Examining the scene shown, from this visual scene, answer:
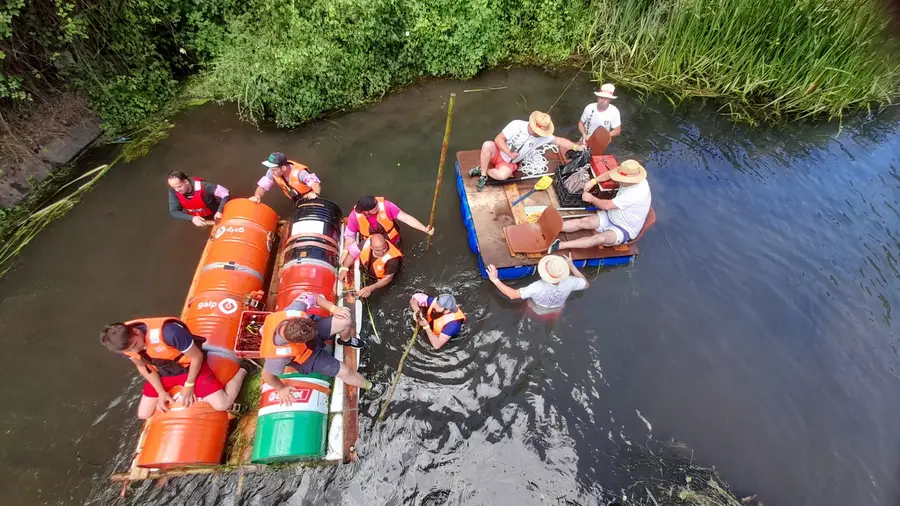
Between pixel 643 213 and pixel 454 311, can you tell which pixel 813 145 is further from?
pixel 454 311

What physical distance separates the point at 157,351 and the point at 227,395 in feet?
3.16

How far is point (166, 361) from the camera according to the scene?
4230 mm

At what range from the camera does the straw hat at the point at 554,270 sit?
5105mm

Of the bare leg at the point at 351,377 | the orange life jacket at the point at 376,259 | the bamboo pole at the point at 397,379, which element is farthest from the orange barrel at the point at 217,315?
the bamboo pole at the point at 397,379

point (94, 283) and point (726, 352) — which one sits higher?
point (94, 283)

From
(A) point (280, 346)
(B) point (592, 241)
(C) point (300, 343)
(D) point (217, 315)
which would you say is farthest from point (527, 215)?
(D) point (217, 315)

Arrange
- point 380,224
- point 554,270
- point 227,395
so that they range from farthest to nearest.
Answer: point 380,224 < point 554,270 < point 227,395

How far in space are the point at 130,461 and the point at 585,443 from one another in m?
5.33

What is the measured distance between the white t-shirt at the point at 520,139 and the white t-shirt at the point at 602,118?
1185 mm

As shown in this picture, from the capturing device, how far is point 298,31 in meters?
7.86

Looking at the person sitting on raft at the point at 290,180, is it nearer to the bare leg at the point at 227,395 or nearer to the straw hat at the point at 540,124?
the bare leg at the point at 227,395

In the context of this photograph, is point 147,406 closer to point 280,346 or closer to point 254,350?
point 254,350

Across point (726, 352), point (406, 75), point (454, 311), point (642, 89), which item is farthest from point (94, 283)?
point (642, 89)

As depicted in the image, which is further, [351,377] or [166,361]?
[351,377]
